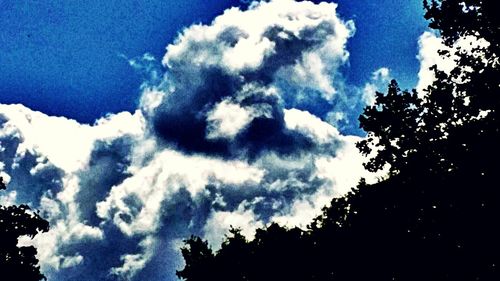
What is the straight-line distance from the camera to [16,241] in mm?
26109

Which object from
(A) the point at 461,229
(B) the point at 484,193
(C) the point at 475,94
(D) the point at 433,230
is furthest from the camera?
(D) the point at 433,230

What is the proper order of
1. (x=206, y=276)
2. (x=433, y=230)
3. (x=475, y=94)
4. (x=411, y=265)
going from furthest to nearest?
(x=206, y=276)
(x=411, y=265)
(x=433, y=230)
(x=475, y=94)

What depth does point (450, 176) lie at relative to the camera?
18.9 m

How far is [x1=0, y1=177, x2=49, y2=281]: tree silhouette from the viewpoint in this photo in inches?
1002

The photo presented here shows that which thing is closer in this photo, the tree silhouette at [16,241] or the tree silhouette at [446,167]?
the tree silhouette at [446,167]

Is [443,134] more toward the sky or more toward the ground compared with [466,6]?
more toward the ground

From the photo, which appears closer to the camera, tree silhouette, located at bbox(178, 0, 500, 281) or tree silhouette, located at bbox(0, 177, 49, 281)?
tree silhouette, located at bbox(178, 0, 500, 281)

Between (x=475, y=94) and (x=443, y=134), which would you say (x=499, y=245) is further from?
(x=475, y=94)

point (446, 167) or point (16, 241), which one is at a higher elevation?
point (16, 241)

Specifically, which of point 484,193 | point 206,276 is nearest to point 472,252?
point 484,193

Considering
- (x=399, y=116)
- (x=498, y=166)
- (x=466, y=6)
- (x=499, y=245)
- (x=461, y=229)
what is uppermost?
(x=466, y=6)

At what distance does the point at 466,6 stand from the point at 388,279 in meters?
29.3

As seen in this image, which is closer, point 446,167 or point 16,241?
point 446,167

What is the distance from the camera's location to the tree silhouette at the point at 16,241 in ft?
83.5
